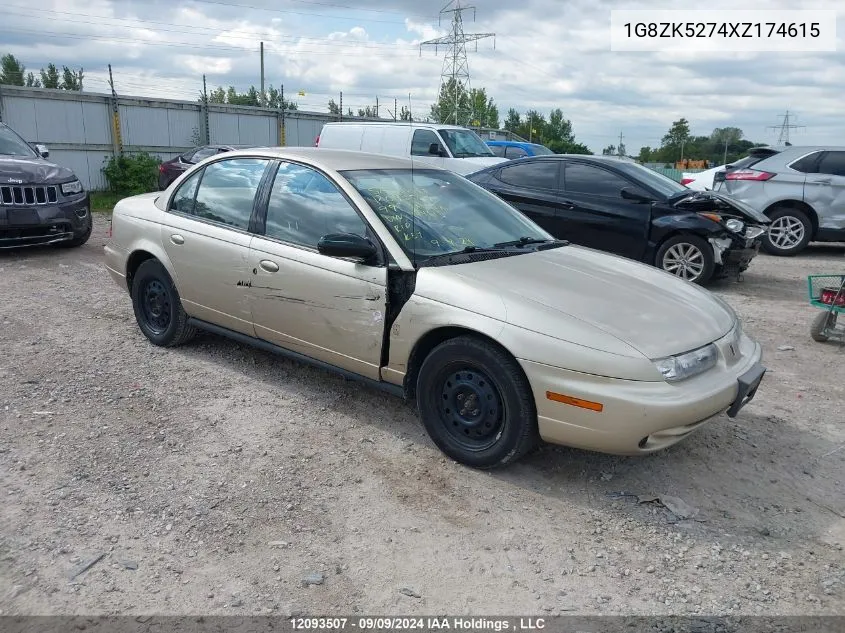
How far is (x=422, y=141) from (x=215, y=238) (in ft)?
31.7

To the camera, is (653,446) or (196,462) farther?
(196,462)

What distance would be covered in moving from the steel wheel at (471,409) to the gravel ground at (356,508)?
0.68 feet

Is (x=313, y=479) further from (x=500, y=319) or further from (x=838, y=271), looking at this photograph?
(x=838, y=271)

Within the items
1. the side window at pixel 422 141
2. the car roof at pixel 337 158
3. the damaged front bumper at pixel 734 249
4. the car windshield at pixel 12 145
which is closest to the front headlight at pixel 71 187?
the car windshield at pixel 12 145

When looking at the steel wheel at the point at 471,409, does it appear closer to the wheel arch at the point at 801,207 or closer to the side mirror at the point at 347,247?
the side mirror at the point at 347,247

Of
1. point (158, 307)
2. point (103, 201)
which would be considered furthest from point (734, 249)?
point (103, 201)

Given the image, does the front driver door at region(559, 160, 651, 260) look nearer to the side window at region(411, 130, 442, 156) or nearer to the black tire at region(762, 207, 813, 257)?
the black tire at region(762, 207, 813, 257)

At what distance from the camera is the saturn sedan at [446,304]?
11.2 feet

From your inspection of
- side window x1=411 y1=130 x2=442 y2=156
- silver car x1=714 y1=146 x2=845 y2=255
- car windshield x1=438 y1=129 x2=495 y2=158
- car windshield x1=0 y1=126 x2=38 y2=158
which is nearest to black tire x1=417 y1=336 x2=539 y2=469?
car windshield x1=0 y1=126 x2=38 y2=158

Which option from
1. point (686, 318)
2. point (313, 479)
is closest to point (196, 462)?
point (313, 479)

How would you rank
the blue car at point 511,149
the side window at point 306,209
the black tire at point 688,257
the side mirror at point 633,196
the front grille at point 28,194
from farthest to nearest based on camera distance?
the blue car at point 511,149 → the front grille at point 28,194 → the side mirror at point 633,196 → the black tire at point 688,257 → the side window at point 306,209

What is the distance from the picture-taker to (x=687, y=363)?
347 centimetres

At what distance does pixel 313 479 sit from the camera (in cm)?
373

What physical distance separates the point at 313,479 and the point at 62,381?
7.68 feet
